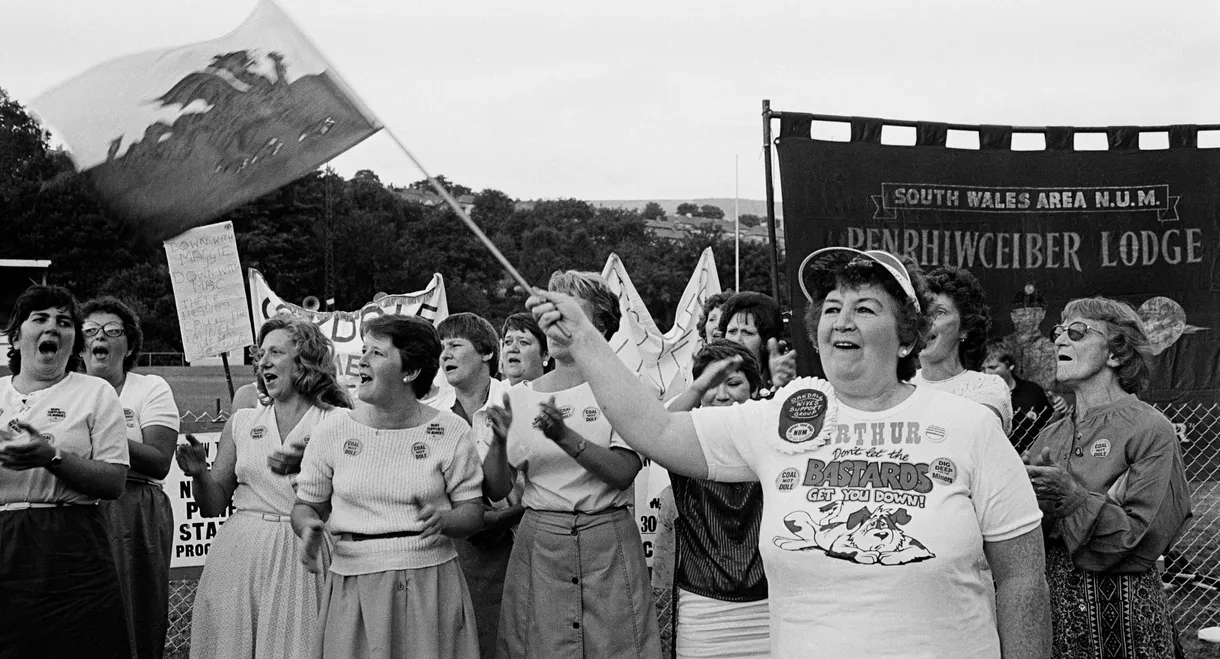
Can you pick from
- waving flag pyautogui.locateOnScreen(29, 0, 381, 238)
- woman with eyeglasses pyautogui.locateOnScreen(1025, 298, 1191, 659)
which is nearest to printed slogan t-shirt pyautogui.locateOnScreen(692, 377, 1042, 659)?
woman with eyeglasses pyautogui.locateOnScreen(1025, 298, 1191, 659)

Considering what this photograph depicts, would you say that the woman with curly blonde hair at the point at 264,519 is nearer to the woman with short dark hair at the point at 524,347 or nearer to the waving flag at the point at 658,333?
the woman with short dark hair at the point at 524,347

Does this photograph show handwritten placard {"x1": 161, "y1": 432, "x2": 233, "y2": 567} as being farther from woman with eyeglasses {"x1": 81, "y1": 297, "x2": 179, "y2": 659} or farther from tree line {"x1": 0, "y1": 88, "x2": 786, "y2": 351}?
tree line {"x1": 0, "y1": 88, "x2": 786, "y2": 351}

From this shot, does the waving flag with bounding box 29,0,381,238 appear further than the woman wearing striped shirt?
No

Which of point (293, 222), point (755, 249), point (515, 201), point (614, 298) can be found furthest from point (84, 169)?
point (515, 201)

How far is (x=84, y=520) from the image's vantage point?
4.70 m

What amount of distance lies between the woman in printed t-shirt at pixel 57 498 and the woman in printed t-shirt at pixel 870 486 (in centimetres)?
251

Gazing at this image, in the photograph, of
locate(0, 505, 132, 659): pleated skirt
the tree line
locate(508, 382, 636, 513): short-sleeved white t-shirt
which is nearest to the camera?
locate(0, 505, 132, 659): pleated skirt

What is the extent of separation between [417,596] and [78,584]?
1435 mm

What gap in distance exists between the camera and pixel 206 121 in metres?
3.49

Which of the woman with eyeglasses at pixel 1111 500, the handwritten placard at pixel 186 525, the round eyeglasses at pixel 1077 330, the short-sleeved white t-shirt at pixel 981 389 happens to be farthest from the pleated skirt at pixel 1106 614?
the handwritten placard at pixel 186 525

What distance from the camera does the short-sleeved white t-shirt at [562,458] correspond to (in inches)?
184

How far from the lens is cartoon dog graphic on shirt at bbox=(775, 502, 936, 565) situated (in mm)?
2871

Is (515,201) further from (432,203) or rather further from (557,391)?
(557,391)

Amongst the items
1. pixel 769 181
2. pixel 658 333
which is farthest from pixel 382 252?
pixel 769 181
